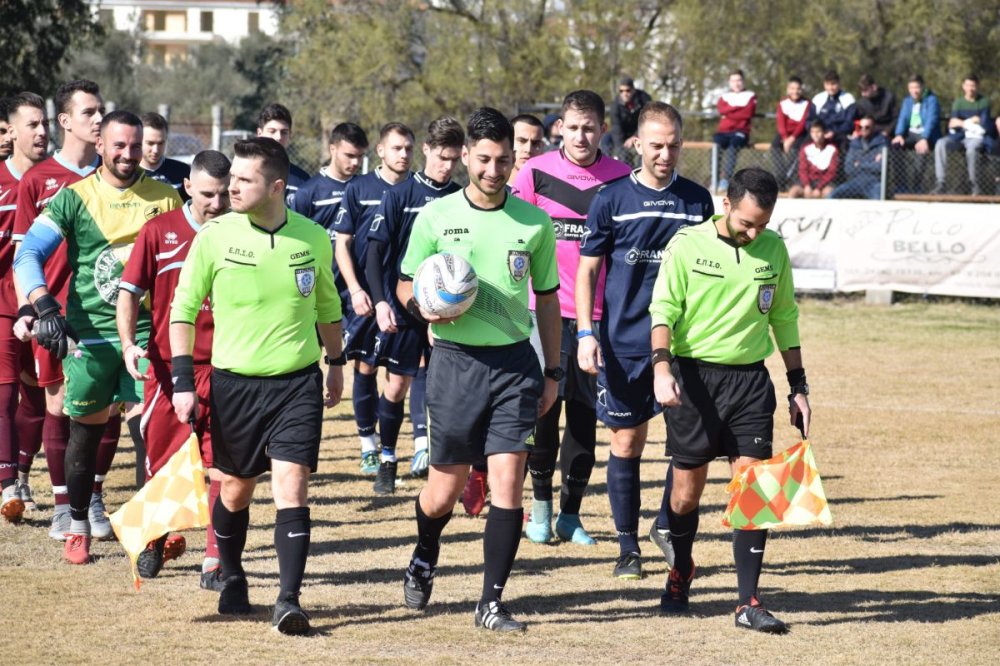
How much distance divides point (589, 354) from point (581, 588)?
3.88 feet

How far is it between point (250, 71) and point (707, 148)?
42945mm

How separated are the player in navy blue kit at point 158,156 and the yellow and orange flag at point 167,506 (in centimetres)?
240

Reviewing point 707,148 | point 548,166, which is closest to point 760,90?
point 707,148

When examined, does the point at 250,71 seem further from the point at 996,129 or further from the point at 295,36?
the point at 996,129

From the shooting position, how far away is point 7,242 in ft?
28.7

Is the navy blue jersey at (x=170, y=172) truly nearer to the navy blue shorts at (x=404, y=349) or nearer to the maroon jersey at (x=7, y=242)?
the maroon jersey at (x=7, y=242)

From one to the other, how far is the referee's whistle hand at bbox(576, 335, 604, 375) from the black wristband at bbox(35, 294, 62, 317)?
2.61 m

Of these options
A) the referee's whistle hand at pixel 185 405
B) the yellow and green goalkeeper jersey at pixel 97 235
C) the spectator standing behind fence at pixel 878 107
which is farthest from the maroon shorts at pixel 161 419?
the spectator standing behind fence at pixel 878 107

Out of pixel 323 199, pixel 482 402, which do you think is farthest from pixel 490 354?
pixel 323 199

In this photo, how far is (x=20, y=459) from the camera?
9305 mm

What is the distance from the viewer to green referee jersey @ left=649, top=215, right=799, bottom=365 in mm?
6477

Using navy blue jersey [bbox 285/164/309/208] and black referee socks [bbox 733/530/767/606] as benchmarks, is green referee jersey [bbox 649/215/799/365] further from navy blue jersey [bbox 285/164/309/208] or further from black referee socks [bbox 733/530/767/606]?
navy blue jersey [bbox 285/164/309/208]

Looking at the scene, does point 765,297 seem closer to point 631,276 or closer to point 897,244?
point 631,276

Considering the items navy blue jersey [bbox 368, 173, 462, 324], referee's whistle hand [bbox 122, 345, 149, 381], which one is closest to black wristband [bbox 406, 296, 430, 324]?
referee's whistle hand [bbox 122, 345, 149, 381]
